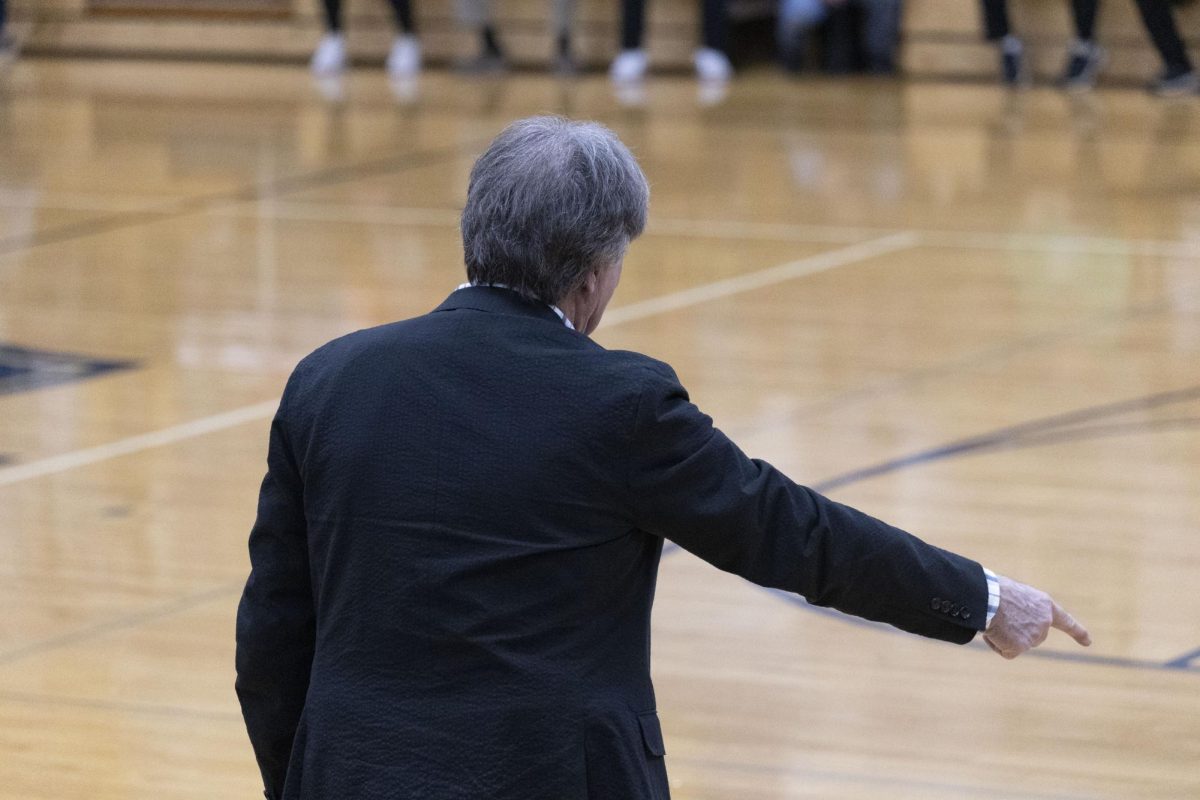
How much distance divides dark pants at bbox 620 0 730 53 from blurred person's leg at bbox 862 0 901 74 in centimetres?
84

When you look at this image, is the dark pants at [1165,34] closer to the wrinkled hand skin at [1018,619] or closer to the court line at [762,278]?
the court line at [762,278]

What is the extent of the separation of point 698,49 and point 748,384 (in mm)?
7593

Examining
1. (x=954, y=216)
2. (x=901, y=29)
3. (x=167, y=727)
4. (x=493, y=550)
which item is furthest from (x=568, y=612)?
(x=901, y=29)

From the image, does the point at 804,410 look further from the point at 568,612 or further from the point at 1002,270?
the point at 568,612

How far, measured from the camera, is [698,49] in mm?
12219

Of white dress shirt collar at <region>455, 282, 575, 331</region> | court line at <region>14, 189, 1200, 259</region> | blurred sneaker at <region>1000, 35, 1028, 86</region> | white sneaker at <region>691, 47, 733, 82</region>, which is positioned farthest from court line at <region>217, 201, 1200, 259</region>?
white dress shirt collar at <region>455, 282, 575, 331</region>

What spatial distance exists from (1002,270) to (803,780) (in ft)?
12.5

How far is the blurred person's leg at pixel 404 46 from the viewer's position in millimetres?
12023

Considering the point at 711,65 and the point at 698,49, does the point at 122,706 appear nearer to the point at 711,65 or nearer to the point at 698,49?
the point at 711,65

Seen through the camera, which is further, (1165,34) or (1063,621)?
(1165,34)

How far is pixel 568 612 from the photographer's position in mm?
1600

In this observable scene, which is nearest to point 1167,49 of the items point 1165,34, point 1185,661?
point 1165,34

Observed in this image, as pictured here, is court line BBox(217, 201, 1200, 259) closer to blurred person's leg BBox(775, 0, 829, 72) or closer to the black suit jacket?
blurred person's leg BBox(775, 0, 829, 72)

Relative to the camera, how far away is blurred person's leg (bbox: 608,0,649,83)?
38.1ft
